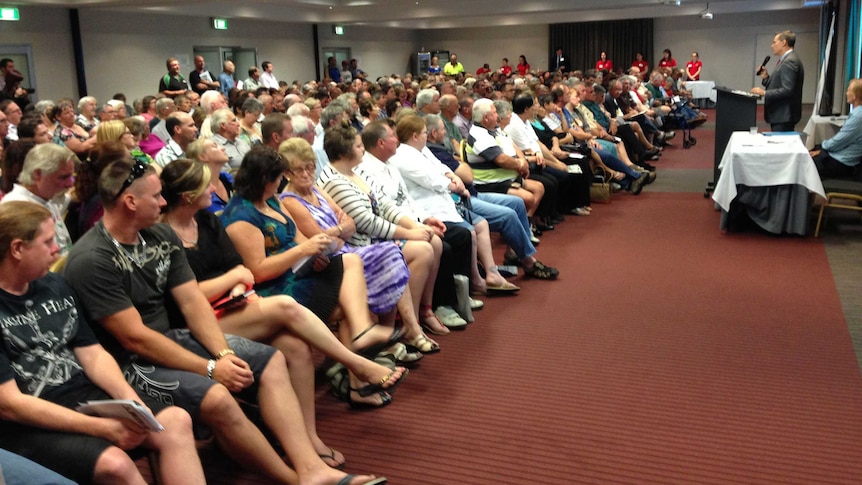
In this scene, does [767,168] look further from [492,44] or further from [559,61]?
[492,44]

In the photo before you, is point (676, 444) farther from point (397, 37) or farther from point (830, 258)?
point (397, 37)

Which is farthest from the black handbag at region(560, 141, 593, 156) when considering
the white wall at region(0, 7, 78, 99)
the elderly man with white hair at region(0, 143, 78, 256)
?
the white wall at region(0, 7, 78, 99)

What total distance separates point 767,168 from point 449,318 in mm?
3042

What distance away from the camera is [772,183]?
18.1ft

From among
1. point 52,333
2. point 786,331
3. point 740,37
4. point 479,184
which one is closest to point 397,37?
point 740,37

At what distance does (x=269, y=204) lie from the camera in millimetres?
3072

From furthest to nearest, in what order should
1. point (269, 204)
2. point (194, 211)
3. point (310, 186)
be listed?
point (310, 186) < point (269, 204) < point (194, 211)

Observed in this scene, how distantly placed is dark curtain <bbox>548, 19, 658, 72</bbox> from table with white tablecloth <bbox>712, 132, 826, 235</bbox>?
55.7ft

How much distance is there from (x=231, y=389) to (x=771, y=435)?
1.96 metres

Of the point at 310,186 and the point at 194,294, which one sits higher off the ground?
the point at 310,186

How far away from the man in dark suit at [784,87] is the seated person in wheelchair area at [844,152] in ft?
2.31

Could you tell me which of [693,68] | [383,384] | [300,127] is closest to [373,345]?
[383,384]

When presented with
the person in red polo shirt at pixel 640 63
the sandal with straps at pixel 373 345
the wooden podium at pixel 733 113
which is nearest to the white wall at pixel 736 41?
the person in red polo shirt at pixel 640 63

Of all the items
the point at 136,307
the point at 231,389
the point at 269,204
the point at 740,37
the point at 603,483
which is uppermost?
the point at 740,37
